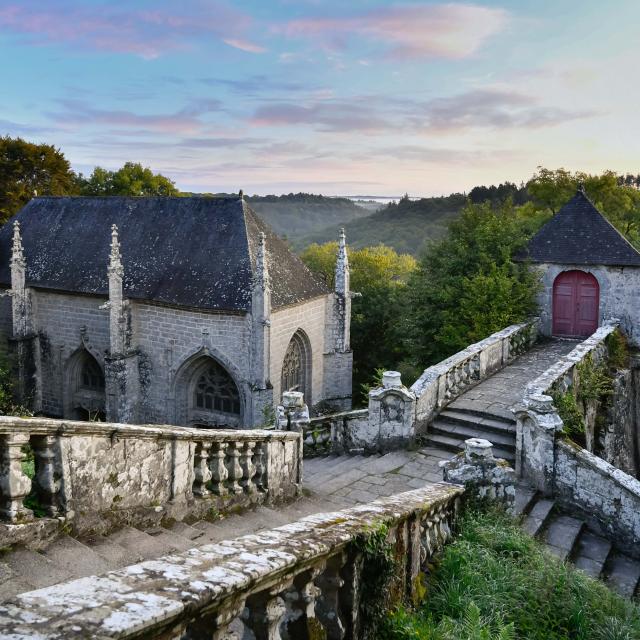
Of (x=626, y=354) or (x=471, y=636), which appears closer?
(x=471, y=636)

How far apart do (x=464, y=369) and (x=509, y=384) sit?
1309 mm

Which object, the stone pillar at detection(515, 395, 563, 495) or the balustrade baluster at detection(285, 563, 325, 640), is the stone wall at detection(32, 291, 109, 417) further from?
the balustrade baluster at detection(285, 563, 325, 640)

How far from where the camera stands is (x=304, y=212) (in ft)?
334

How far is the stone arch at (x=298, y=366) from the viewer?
19.6 m

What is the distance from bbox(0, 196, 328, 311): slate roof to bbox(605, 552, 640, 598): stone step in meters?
11.3

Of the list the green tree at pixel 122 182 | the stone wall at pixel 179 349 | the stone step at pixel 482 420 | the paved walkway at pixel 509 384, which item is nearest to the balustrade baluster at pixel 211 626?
the stone step at pixel 482 420

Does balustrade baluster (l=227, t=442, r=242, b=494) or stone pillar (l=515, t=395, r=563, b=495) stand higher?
balustrade baluster (l=227, t=442, r=242, b=494)

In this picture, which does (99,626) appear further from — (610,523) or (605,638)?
(610,523)

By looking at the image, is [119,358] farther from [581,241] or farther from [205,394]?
[581,241]

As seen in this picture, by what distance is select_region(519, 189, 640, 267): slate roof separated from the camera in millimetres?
18891

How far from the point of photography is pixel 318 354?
2088 cm

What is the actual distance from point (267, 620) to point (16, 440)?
2.11 m

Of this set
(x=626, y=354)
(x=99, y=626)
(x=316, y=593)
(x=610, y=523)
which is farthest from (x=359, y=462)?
(x=626, y=354)

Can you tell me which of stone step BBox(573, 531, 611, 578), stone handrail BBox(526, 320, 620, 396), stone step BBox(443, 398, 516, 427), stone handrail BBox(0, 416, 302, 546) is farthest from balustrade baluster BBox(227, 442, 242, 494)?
stone step BBox(443, 398, 516, 427)
